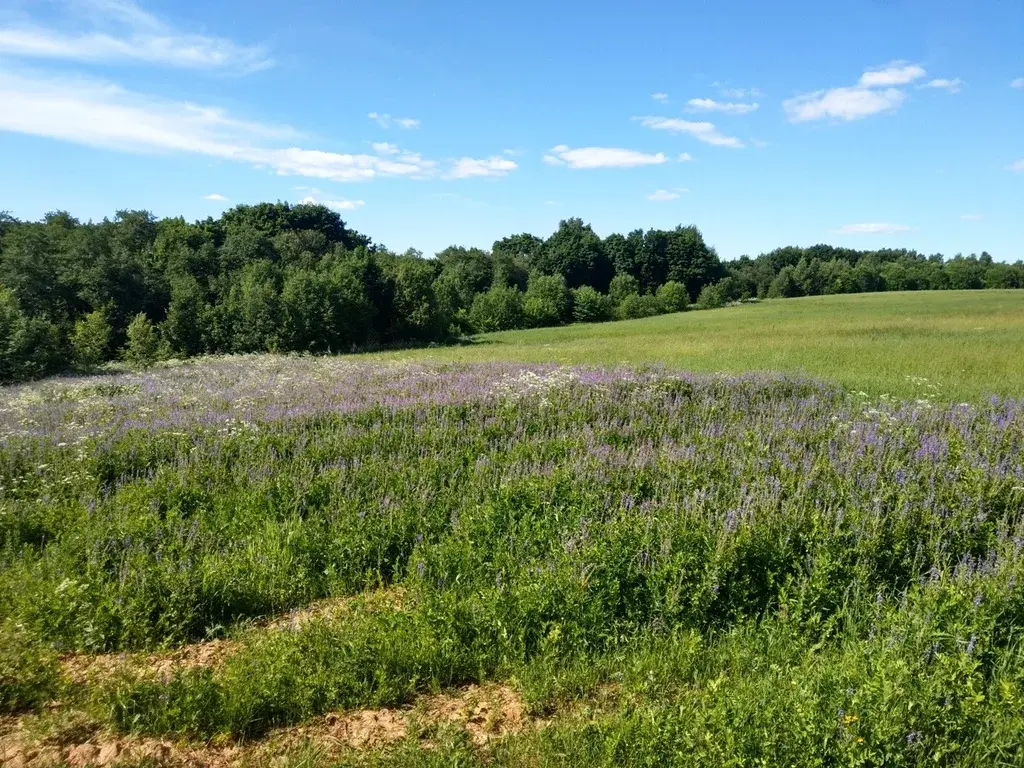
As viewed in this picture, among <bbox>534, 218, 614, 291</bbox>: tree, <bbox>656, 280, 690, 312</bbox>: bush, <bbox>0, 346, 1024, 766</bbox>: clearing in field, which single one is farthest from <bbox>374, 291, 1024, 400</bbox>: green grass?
<bbox>534, 218, 614, 291</bbox>: tree

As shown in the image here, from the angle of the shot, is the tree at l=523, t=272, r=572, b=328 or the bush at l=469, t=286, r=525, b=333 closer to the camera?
the bush at l=469, t=286, r=525, b=333

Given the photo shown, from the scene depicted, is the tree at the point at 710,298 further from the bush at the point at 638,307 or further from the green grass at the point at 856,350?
the green grass at the point at 856,350

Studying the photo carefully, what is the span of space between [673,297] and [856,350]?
70.8 meters

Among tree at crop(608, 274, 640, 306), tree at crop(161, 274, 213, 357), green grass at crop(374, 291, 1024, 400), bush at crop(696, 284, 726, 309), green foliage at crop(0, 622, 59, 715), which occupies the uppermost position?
tree at crop(608, 274, 640, 306)

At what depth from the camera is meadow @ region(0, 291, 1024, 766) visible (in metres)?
4.12

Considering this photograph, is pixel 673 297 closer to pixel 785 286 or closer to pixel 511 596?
pixel 785 286

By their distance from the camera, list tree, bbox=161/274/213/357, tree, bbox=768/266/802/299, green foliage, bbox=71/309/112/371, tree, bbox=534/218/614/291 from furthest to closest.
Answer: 1. tree, bbox=768/266/802/299
2. tree, bbox=534/218/614/291
3. tree, bbox=161/274/213/357
4. green foliage, bbox=71/309/112/371

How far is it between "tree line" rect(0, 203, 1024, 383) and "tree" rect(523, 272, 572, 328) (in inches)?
7.8

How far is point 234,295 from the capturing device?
146 ft

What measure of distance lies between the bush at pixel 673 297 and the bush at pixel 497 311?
85.6ft

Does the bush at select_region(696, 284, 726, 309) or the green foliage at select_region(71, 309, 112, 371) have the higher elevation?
the bush at select_region(696, 284, 726, 309)

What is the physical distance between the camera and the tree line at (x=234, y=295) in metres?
35.8

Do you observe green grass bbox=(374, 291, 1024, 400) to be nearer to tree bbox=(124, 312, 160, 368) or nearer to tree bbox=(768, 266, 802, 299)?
tree bbox=(124, 312, 160, 368)

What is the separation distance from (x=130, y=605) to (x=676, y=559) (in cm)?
508
